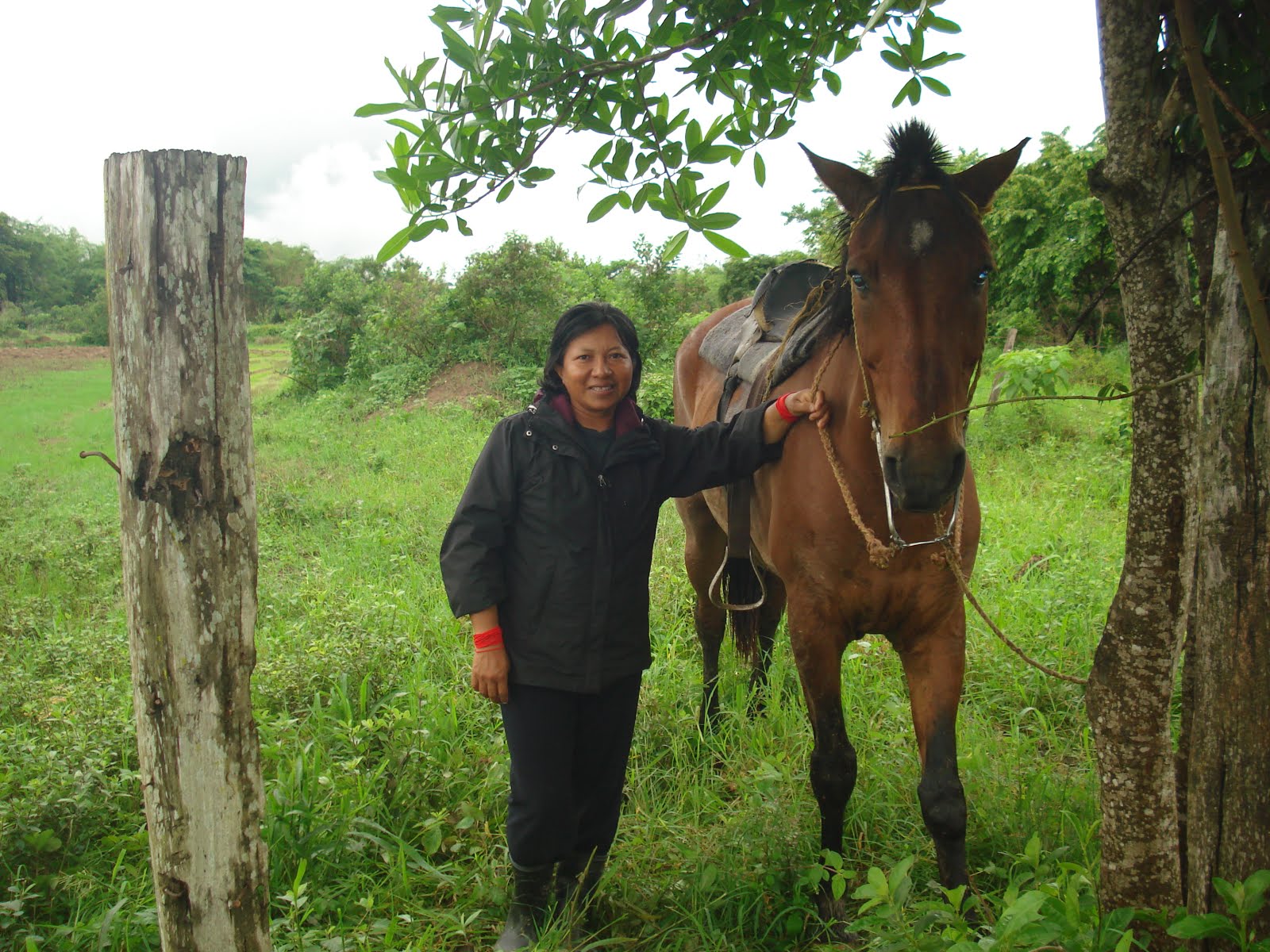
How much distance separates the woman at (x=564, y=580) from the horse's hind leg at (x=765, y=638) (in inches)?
49.2

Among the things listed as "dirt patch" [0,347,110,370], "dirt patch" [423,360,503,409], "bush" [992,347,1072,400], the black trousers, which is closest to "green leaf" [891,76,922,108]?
the black trousers

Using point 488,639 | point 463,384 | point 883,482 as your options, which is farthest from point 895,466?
point 463,384

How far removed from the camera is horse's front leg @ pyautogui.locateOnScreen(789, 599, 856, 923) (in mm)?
2574

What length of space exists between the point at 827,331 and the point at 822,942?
190cm

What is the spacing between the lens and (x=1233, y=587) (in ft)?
4.87

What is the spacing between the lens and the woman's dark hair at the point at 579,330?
8.34 feet

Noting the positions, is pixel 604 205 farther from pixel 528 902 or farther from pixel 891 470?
pixel 528 902

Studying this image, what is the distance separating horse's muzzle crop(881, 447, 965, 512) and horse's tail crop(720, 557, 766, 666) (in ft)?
5.67

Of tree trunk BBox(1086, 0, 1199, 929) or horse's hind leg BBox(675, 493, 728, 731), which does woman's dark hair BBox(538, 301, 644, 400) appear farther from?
horse's hind leg BBox(675, 493, 728, 731)

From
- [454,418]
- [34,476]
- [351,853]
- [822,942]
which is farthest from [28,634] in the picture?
[454,418]

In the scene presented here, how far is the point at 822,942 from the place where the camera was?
2.54 m

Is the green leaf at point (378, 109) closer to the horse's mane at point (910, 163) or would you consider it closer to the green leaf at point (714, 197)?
the green leaf at point (714, 197)

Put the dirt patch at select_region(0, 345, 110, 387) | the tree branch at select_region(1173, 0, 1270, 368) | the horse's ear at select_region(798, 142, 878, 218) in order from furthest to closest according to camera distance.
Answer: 1. the dirt patch at select_region(0, 345, 110, 387)
2. the horse's ear at select_region(798, 142, 878, 218)
3. the tree branch at select_region(1173, 0, 1270, 368)

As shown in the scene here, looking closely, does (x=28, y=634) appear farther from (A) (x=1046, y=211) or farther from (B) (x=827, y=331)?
(A) (x=1046, y=211)
